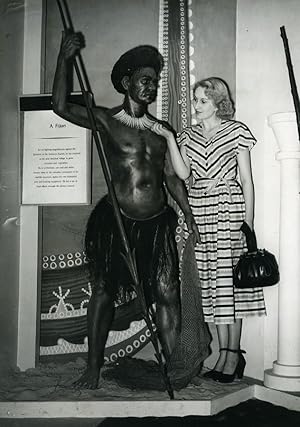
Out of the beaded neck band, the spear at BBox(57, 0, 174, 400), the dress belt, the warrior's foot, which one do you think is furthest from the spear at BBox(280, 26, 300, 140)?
the warrior's foot

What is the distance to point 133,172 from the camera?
2611 millimetres

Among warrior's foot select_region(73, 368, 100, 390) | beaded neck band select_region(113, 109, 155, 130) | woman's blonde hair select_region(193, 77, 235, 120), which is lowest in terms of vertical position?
warrior's foot select_region(73, 368, 100, 390)

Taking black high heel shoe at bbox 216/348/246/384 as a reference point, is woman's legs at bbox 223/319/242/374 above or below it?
above

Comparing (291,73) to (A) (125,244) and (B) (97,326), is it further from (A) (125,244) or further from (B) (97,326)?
(B) (97,326)

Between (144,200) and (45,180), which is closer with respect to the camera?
(144,200)

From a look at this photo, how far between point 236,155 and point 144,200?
502 mm

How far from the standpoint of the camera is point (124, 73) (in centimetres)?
275

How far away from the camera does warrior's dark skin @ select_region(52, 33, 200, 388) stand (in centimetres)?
254

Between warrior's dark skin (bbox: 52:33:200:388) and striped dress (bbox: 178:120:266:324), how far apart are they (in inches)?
3.8

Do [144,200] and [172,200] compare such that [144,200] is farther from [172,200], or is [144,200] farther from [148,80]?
[148,80]

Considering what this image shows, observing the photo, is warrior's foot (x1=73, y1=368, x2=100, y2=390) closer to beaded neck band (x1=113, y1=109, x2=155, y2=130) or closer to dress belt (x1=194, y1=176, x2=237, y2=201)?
dress belt (x1=194, y1=176, x2=237, y2=201)

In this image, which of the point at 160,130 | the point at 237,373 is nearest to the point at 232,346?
the point at 237,373

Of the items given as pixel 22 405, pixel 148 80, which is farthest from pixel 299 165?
pixel 22 405

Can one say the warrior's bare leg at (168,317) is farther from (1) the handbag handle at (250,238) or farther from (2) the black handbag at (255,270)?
(1) the handbag handle at (250,238)
